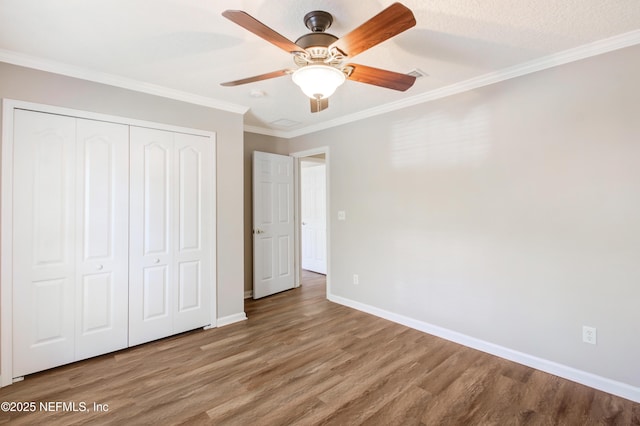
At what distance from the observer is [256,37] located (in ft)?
6.49

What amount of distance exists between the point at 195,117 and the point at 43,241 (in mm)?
1723

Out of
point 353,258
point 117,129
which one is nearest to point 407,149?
point 353,258

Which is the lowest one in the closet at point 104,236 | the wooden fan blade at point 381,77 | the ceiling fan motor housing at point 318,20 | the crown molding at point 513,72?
the closet at point 104,236

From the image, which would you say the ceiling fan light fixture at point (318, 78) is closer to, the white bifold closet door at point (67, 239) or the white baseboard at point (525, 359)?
the white bifold closet door at point (67, 239)

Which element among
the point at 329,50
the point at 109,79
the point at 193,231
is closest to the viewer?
the point at 329,50

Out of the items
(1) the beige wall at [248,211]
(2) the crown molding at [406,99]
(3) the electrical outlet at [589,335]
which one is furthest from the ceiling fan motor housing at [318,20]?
(3) the electrical outlet at [589,335]

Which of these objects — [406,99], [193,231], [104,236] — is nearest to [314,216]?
[193,231]

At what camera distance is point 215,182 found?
325 centimetres

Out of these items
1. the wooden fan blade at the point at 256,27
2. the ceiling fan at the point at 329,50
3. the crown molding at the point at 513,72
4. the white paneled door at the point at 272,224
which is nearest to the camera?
the wooden fan blade at the point at 256,27

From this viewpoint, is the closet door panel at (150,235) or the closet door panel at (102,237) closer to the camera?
the closet door panel at (102,237)

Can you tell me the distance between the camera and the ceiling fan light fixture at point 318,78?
5.27ft

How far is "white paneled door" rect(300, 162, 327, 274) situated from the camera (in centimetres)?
585

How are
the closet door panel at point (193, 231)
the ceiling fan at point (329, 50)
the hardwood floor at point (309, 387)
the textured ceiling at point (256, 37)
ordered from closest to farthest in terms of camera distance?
the ceiling fan at point (329, 50), the textured ceiling at point (256, 37), the hardwood floor at point (309, 387), the closet door panel at point (193, 231)

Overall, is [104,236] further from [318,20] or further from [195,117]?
[318,20]
